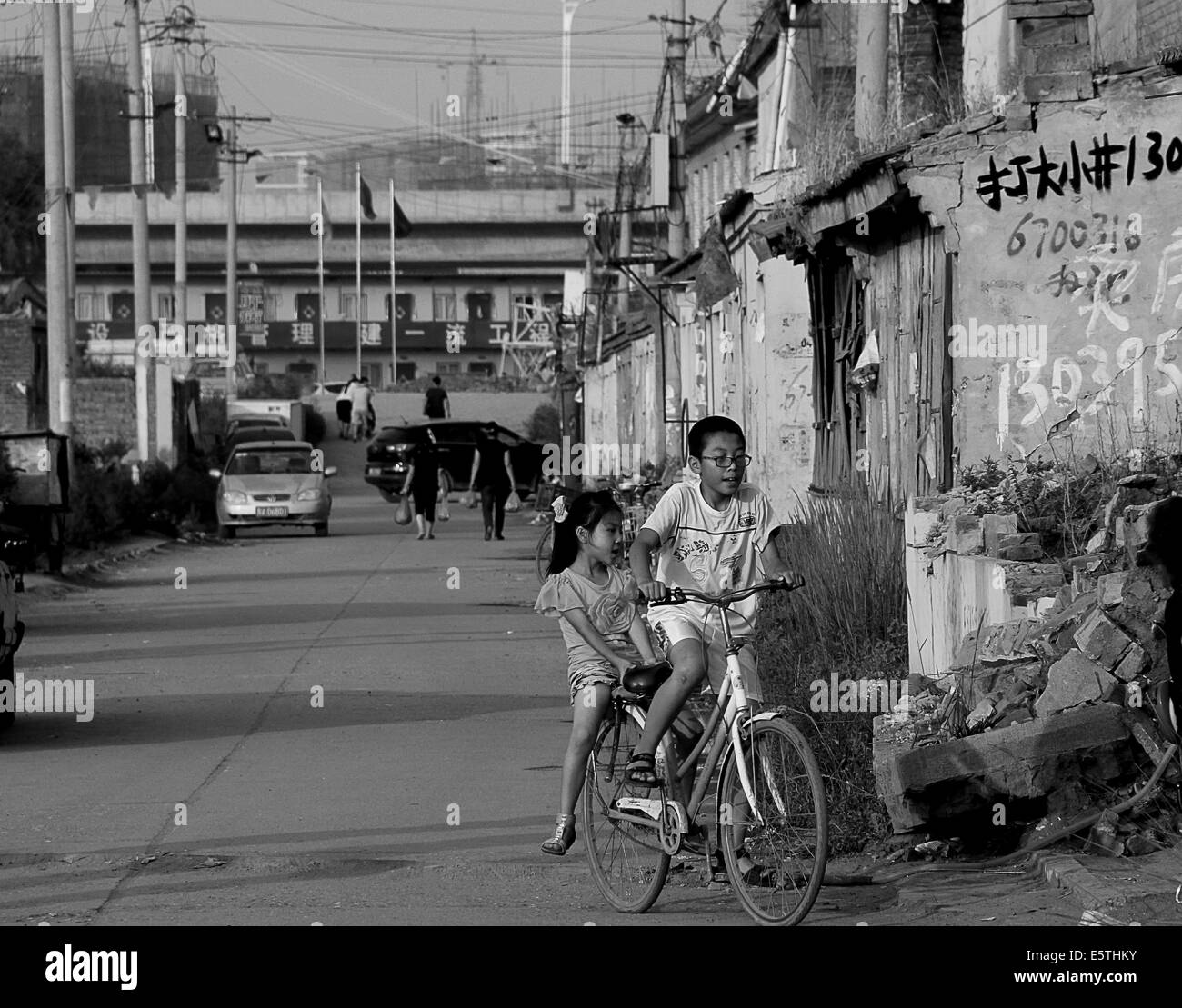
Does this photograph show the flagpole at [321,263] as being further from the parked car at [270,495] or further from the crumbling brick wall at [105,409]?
the parked car at [270,495]

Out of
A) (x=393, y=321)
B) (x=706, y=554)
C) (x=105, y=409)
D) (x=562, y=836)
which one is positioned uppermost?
(x=393, y=321)

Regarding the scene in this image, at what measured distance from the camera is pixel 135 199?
1432 inches

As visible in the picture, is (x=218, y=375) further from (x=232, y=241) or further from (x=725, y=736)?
(x=725, y=736)

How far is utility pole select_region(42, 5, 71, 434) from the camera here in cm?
2769

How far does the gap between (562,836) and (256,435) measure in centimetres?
3977

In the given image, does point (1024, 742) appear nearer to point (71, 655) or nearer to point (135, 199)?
point (71, 655)

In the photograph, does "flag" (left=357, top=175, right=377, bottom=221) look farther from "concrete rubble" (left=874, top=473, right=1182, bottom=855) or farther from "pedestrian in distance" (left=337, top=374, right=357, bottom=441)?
"concrete rubble" (left=874, top=473, right=1182, bottom=855)

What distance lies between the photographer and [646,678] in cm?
765

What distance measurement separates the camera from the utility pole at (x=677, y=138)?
32688 mm

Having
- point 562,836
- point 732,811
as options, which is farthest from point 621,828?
point 732,811

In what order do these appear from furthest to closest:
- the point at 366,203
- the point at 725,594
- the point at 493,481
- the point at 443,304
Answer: the point at 443,304
the point at 366,203
the point at 493,481
the point at 725,594

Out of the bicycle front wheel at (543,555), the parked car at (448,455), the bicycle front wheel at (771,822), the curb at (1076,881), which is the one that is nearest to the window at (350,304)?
the parked car at (448,455)

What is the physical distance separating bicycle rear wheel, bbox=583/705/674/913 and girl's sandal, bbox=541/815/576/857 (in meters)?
0.08
